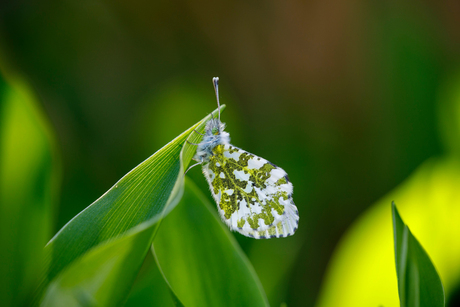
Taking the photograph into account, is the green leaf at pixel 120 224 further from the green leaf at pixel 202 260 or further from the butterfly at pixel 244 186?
the butterfly at pixel 244 186

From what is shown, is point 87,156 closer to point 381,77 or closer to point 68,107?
point 68,107

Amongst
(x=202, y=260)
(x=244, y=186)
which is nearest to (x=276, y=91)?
(x=244, y=186)

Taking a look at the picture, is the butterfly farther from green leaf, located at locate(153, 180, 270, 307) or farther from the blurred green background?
green leaf, located at locate(153, 180, 270, 307)

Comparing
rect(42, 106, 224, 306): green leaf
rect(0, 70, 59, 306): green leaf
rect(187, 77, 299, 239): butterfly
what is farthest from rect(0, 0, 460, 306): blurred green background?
rect(42, 106, 224, 306): green leaf

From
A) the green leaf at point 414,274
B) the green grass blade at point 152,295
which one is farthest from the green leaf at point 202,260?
the green leaf at point 414,274

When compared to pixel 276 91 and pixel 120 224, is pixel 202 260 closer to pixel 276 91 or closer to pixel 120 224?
pixel 120 224
